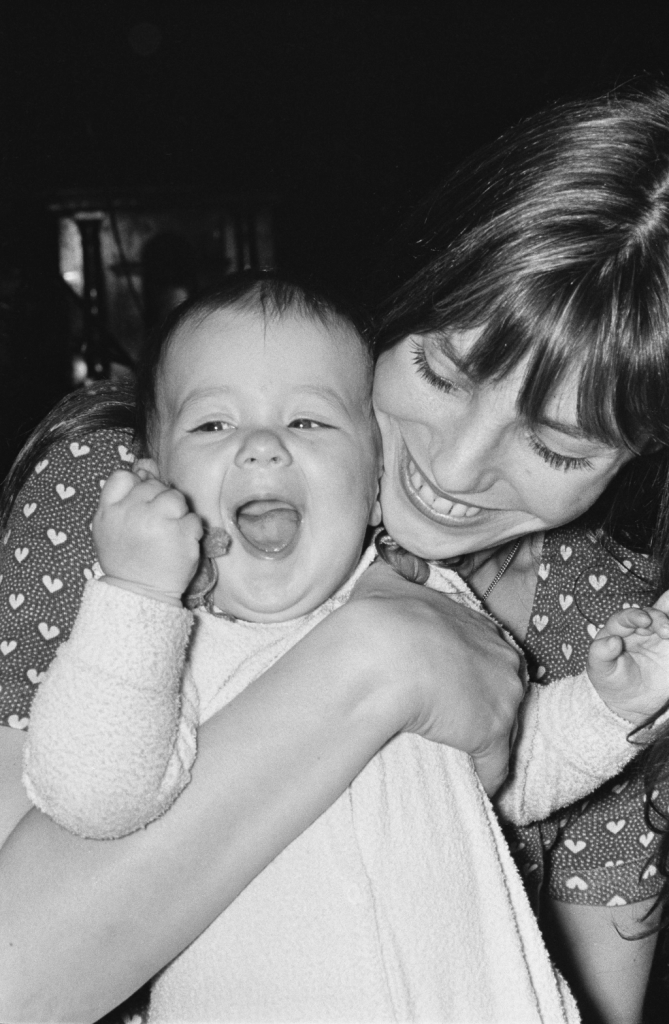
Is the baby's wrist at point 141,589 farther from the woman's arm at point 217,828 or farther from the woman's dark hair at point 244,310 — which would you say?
the woman's dark hair at point 244,310

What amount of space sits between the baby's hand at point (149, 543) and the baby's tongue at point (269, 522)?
0.16 m

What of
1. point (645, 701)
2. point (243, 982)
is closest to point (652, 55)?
point (645, 701)

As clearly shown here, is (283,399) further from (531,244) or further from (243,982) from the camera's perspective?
(243,982)

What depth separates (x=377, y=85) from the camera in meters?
3.59

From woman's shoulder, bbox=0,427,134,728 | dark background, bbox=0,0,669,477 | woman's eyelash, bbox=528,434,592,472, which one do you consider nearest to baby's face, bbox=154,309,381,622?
woman's shoulder, bbox=0,427,134,728

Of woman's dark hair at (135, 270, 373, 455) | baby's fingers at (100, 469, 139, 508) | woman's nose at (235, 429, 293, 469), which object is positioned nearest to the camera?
baby's fingers at (100, 469, 139, 508)

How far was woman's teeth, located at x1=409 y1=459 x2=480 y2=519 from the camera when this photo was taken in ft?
4.23

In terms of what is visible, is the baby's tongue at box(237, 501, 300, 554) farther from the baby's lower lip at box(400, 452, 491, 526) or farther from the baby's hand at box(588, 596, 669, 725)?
the baby's hand at box(588, 596, 669, 725)

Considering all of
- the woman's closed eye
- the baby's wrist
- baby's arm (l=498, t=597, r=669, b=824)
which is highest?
the woman's closed eye

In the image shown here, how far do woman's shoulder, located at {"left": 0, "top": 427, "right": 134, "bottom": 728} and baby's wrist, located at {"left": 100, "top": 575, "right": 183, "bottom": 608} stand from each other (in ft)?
0.60

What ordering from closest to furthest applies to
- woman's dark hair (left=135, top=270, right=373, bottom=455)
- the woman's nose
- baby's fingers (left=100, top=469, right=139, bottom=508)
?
baby's fingers (left=100, top=469, right=139, bottom=508) < the woman's nose < woman's dark hair (left=135, top=270, right=373, bottom=455)

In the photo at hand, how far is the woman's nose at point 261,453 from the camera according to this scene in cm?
114

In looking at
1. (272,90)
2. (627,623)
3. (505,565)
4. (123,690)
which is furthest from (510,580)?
(272,90)

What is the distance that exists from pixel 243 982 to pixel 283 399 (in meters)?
0.67
